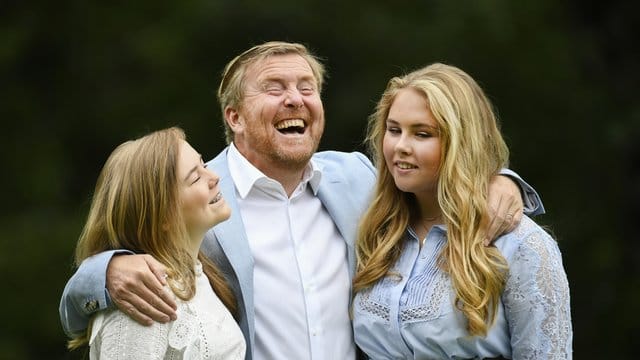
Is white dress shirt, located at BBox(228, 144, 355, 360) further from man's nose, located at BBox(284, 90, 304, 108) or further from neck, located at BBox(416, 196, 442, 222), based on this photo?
neck, located at BBox(416, 196, 442, 222)

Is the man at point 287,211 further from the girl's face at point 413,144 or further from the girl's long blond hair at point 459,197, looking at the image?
the girl's face at point 413,144

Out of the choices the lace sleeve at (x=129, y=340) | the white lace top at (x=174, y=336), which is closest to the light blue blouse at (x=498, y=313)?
the white lace top at (x=174, y=336)

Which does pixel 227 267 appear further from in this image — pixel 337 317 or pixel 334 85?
pixel 334 85

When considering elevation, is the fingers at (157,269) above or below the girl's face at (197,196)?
below

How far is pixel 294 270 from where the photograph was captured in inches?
173

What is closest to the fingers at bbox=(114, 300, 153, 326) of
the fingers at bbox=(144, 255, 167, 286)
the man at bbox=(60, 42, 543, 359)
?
the fingers at bbox=(144, 255, 167, 286)

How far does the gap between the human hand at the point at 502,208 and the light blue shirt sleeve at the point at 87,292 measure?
1.04 metres

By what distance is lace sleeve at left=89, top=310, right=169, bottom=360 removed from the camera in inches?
145

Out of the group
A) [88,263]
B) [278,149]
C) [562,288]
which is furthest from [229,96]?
[562,288]

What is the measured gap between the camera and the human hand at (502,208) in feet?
13.2

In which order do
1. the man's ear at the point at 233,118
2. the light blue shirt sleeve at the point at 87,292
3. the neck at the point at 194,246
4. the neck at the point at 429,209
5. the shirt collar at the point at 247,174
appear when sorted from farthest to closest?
the man's ear at the point at 233,118 → the shirt collar at the point at 247,174 → the neck at the point at 429,209 → the neck at the point at 194,246 → the light blue shirt sleeve at the point at 87,292

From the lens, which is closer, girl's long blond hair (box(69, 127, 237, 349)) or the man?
girl's long blond hair (box(69, 127, 237, 349))

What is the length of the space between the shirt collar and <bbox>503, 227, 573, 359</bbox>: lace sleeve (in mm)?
852

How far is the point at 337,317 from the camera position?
434 cm
